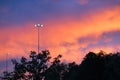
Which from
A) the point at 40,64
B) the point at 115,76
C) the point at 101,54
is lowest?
the point at 115,76

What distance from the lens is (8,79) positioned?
374ft

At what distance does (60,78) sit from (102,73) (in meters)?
32.5

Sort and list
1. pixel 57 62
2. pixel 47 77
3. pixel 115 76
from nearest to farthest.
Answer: pixel 115 76, pixel 47 77, pixel 57 62

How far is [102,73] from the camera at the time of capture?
66812 millimetres

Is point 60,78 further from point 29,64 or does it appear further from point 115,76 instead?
point 115,76

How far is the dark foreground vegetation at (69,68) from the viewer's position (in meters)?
63.4

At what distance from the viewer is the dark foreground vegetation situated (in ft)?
208

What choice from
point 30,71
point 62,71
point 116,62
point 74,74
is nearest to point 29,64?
point 30,71

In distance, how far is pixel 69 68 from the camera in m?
89.6

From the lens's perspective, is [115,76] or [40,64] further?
[40,64]

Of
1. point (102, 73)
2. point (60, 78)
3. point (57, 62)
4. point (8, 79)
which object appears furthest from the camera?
point (8, 79)

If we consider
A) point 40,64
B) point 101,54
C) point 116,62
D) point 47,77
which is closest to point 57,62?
point 40,64

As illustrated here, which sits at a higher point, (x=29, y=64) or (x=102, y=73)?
(x=29, y=64)

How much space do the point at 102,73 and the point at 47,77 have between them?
27315 mm
